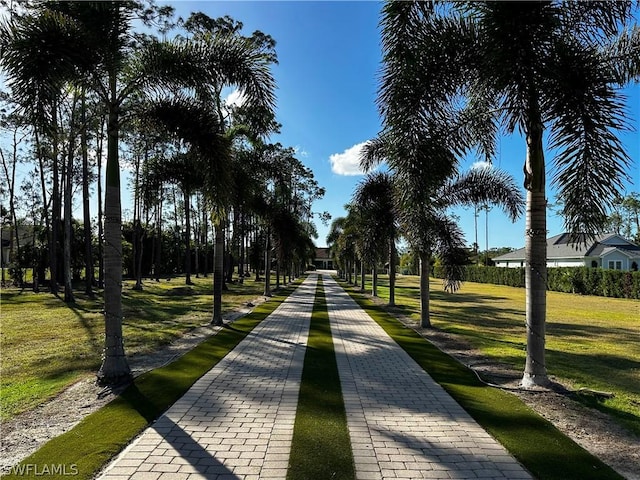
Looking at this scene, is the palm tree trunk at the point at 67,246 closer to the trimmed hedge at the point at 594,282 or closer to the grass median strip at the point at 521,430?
the grass median strip at the point at 521,430

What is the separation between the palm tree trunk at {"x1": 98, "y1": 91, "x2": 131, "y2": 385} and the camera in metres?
6.29

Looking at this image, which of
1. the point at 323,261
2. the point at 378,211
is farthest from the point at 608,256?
the point at 323,261

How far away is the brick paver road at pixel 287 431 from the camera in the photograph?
3.59 metres

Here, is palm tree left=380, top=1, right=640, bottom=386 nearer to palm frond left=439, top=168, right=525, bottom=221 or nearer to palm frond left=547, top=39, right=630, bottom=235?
palm frond left=547, top=39, right=630, bottom=235

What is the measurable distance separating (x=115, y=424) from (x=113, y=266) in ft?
8.78

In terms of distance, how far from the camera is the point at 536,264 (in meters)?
6.09

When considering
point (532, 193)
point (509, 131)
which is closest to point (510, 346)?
point (532, 193)

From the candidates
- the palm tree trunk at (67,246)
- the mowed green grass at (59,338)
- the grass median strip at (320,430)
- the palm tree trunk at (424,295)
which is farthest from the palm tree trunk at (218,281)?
the palm tree trunk at (67,246)

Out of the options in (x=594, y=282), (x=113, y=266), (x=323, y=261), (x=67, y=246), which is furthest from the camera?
(x=323, y=261)

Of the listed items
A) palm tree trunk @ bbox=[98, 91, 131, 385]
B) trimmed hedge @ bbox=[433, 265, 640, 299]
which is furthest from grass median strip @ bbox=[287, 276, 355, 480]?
trimmed hedge @ bbox=[433, 265, 640, 299]

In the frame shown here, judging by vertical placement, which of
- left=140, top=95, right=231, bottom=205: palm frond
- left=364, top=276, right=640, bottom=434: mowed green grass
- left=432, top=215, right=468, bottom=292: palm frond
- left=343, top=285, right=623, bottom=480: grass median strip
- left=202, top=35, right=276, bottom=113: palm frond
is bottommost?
left=364, top=276, right=640, bottom=434: mowed green grass

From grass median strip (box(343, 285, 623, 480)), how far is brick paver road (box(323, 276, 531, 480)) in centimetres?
14

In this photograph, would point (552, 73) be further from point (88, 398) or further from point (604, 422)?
point (88, 398)

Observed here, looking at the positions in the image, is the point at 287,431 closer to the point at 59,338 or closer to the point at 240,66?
the point at 240,66
